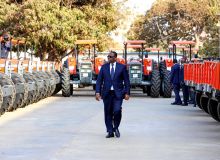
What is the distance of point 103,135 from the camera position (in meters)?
17.2

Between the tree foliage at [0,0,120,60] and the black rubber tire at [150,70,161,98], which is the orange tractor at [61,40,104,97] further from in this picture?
the tree foliage at [0,0,120,60]

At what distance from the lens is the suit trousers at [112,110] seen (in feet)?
55.3

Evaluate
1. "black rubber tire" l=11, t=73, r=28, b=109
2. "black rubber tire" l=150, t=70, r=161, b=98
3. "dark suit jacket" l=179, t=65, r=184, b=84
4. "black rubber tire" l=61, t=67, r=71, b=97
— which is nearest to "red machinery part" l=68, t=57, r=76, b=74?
"black rubber tire" l=61, t=67, r=71, b=97

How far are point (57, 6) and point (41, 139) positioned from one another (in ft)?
107

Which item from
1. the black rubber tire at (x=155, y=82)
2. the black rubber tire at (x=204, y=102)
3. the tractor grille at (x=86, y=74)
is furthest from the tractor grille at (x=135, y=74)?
the black rubber tire at (x=204, y=102)

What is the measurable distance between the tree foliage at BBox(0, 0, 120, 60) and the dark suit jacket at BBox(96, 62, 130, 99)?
97.7 ft

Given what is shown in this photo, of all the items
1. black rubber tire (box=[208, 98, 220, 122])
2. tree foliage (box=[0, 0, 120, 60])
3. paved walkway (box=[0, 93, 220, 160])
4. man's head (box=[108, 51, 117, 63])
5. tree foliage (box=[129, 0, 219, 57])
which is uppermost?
tree foliage (box=[129, 0, 219, 57])

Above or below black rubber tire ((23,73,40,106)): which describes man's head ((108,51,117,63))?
above

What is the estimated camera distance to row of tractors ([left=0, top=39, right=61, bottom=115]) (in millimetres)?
22766

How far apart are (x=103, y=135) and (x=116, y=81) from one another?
3.83 feet

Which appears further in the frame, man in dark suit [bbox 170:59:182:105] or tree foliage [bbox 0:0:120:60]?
tree foliage [bbox 0:0:120:60]

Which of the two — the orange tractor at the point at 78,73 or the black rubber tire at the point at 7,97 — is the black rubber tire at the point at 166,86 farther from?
the black rubber tire at the point at 7,97

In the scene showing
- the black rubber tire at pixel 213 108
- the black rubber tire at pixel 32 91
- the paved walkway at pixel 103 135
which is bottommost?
the paved walkway at pixel 103 135

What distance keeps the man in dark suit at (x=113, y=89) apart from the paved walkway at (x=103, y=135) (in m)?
0.44
